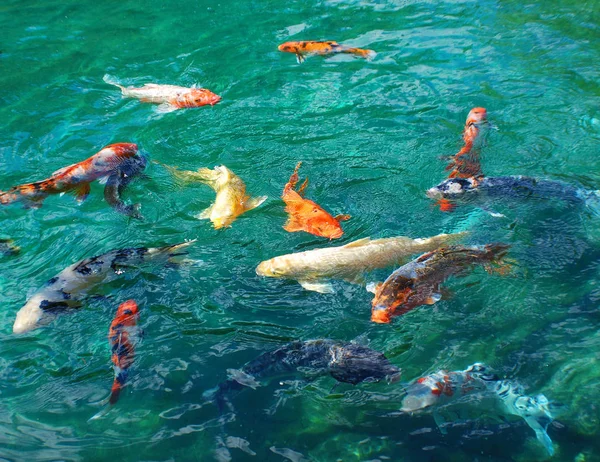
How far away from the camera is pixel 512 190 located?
578 centimetres

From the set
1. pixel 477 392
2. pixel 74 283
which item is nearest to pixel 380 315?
pixel 477 392

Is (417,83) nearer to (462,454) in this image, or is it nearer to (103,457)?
(462,454)

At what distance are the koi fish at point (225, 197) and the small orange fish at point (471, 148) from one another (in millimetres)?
2290

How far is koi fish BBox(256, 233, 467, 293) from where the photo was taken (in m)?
5.06

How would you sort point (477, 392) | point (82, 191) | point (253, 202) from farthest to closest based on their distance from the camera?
point (253, 202)
point (82, 191)
point (477, 392)

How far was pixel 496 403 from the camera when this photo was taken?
165 inches

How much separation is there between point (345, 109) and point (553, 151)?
2.82 meters

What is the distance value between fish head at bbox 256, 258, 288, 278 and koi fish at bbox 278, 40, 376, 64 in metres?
3.95

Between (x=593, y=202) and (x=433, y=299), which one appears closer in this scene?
(x=433, y=299)

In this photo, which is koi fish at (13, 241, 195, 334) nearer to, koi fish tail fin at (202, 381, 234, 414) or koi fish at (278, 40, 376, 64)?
koi fish tail fin at (202, 381, 234, 414)

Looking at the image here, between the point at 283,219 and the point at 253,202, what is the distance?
15.5 inches

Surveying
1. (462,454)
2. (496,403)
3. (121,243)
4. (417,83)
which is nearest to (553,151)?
(417,83)

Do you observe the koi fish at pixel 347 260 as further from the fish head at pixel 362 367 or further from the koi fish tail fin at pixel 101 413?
the koi fish tail fin at pixel 101 413

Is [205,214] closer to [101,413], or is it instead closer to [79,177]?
[79,177]
